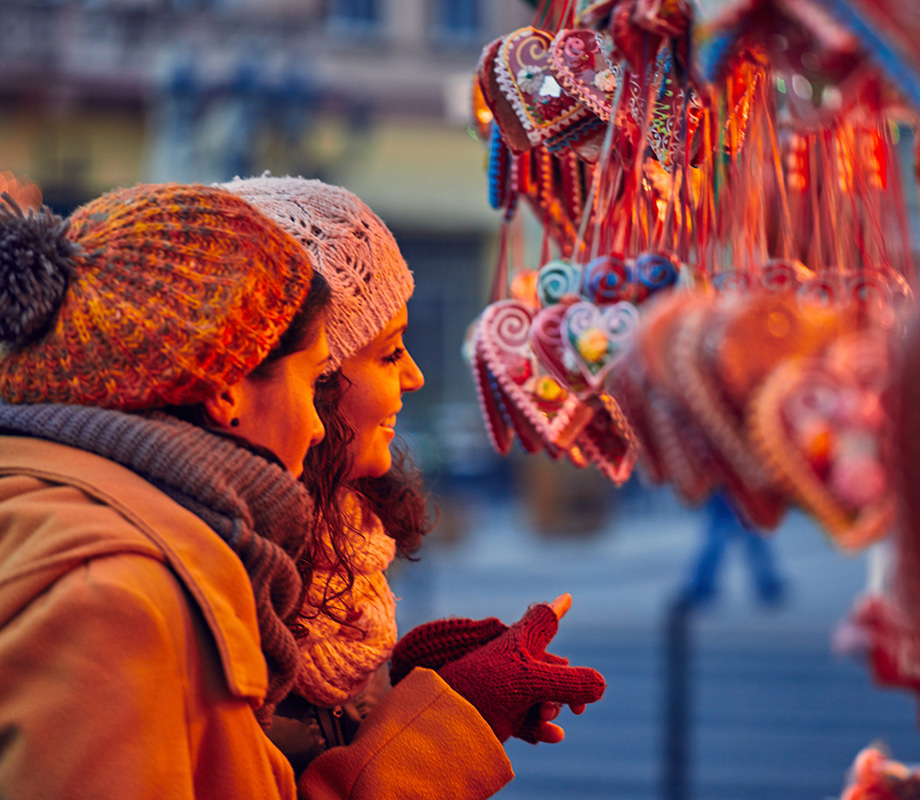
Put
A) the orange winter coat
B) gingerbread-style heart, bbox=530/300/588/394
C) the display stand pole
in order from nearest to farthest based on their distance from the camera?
1. the orange winter coat
2. gingerbread-style heart, bbox=530/300/588/394
3. the display stand pole

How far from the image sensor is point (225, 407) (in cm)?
113

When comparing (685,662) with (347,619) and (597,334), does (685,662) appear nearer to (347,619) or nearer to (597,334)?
(347,619)

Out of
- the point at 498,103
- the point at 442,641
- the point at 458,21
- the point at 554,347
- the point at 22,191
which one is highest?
the point at 498,103

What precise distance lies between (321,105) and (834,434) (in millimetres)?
12124

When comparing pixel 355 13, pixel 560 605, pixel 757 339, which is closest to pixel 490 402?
pixel 560 605

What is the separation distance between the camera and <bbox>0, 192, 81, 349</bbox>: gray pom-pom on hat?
3.41ft

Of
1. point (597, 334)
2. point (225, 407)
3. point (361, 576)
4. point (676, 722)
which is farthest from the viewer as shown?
point (676, 722)

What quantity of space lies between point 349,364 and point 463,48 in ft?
41.7

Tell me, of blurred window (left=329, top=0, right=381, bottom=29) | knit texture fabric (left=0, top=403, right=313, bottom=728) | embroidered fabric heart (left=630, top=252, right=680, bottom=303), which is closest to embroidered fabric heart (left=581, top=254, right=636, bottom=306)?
embroidered fabric heart (left=630, top=252, right=680, bottom=303)

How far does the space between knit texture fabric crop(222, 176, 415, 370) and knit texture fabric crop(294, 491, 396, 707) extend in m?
0.24

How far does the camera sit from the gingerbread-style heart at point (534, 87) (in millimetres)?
1207

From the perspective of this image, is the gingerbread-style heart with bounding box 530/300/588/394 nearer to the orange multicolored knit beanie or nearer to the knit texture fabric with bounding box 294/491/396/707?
the orange multicolored knit beanie

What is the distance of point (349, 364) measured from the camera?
1.38m

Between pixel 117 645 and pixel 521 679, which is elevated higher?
pixel 117 645
